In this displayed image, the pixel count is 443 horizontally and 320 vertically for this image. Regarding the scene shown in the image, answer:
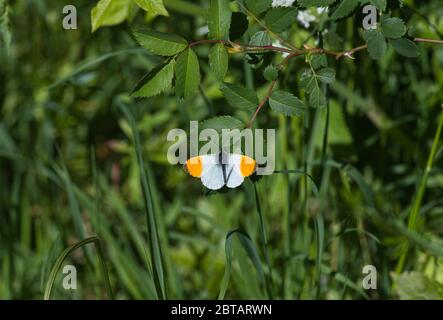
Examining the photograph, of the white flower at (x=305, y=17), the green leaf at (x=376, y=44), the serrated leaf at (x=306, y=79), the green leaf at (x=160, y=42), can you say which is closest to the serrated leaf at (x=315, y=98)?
the serrated leaf at (x=306, y=79)

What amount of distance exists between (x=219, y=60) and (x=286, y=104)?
0.41 feet

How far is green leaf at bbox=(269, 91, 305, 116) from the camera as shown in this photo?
1.05 metres

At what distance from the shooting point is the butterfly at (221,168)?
3.38ft

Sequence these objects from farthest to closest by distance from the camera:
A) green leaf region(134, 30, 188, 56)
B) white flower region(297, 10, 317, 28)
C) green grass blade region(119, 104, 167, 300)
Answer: white flower region(297, 10, 317, 28)
green grass blade region(119, 104, 167, 300)
green leaf region(134, 30, 188, 56)

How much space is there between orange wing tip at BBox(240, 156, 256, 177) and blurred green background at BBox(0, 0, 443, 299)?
186mm

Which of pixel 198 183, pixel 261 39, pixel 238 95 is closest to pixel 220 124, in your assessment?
pixel 238 95

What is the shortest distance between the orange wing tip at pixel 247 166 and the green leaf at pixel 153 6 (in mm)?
269

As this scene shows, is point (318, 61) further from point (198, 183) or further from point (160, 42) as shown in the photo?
point (198, 183)

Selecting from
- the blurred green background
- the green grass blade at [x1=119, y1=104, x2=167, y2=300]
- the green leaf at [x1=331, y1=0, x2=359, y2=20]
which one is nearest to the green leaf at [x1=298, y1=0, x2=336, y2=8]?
the green leaf at [x1=331, y1=0, x2=359, y2=20]

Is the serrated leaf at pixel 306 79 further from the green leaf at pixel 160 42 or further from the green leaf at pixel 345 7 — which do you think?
the green leaf at pixel 160 42

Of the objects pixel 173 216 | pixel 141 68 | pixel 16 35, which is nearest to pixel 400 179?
pixel 173 216

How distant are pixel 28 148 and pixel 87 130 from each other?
202 millimetres

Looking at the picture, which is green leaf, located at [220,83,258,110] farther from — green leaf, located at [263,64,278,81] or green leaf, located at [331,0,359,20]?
green leaf, located at [331,0,359,20]
